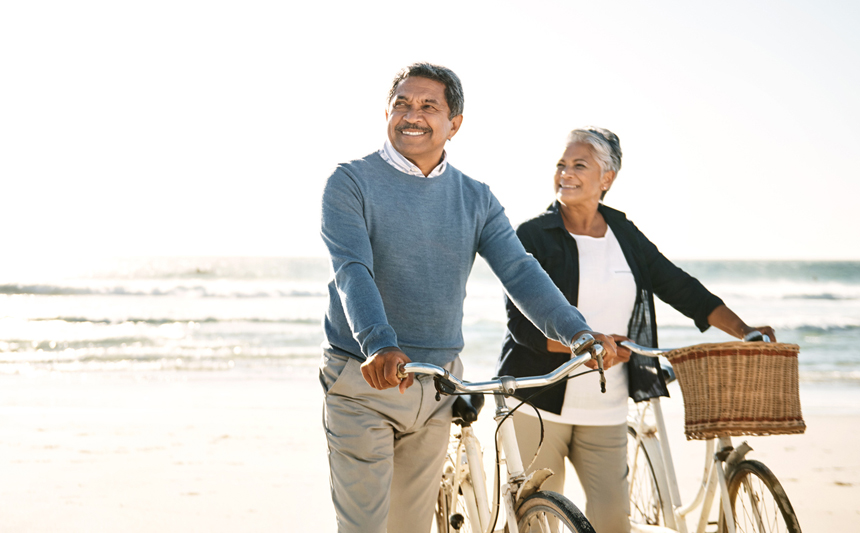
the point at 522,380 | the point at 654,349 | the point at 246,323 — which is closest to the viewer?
the point at 522,380

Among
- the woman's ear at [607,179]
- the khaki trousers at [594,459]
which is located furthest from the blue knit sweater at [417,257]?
the woman's ear at [607,179]

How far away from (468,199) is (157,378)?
25.9 feet

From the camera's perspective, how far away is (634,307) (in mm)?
2650

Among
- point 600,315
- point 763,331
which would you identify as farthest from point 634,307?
point 763,331

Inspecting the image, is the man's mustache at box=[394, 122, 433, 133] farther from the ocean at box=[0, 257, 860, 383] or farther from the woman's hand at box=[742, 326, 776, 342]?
the ocean at box=[0, 257, 860, 383]

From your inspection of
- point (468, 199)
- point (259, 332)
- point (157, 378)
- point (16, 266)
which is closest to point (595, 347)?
point (468, 199)

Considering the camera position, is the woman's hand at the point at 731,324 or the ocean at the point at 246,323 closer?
the woman's hand at the point at 731,324

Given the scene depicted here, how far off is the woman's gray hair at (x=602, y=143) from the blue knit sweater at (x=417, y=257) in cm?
69

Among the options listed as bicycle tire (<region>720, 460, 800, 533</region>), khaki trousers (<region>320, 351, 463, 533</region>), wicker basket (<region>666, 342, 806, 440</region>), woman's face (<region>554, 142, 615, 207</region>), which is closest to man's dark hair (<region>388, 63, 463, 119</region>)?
woman's face (<region>554, 142, 615, 207</region>)

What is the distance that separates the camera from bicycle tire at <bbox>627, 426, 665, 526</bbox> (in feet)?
9.75

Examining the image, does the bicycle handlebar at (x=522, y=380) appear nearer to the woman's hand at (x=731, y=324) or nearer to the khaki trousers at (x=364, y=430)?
the khaki trousers at (x=364, y=430)

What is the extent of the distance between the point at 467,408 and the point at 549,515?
1.35ft

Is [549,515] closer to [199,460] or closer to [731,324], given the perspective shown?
[731,324]

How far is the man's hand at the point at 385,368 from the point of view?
1.56 meters
